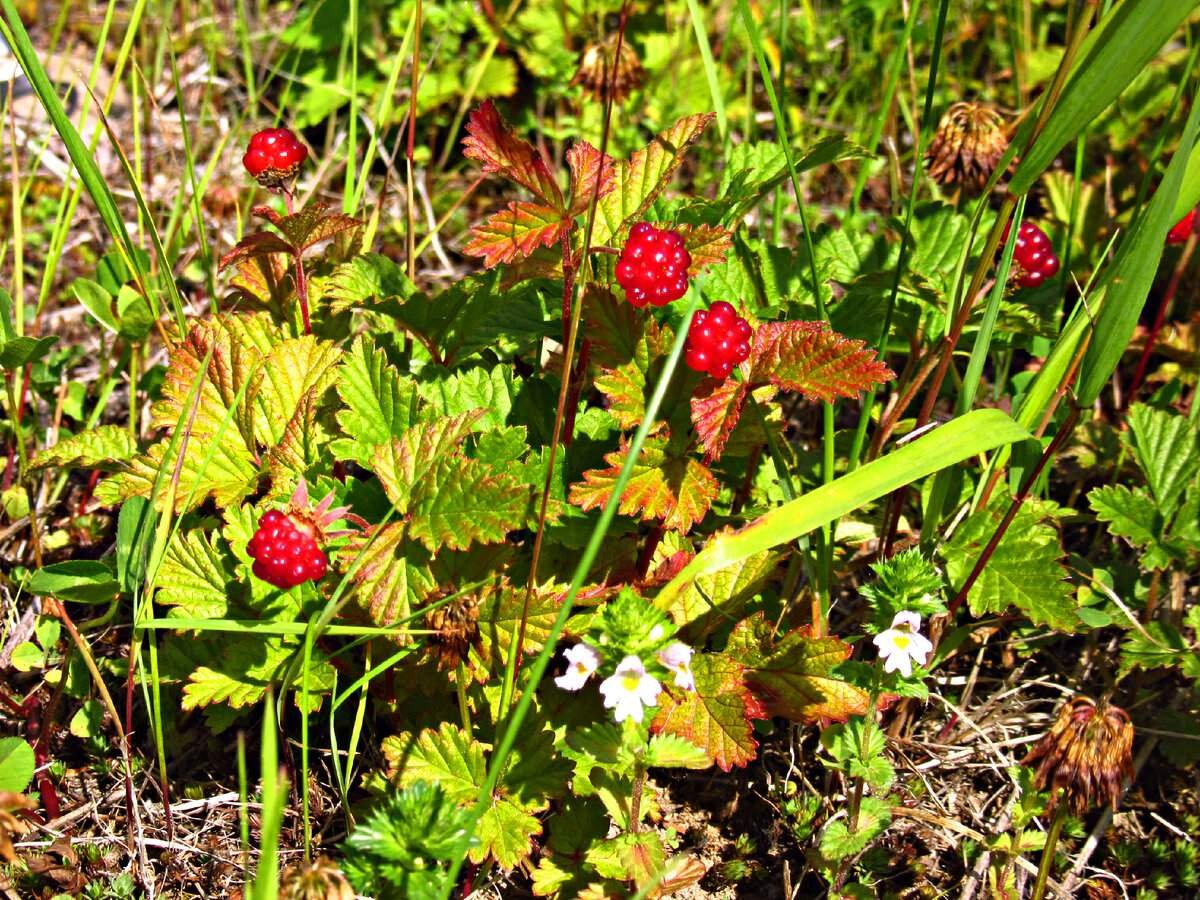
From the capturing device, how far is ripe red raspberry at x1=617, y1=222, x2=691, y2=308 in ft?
5.68

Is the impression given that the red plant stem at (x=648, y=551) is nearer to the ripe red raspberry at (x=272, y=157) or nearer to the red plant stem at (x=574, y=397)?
the red plant stem at (x=574, y=397)

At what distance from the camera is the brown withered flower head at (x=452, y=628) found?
1.80 metres

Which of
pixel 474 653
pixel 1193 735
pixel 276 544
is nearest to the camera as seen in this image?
pixel 276 544

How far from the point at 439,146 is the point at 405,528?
2454 millimetres

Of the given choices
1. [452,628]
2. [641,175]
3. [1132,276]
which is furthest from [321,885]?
[1132,276]

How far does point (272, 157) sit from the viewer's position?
2.01 meters

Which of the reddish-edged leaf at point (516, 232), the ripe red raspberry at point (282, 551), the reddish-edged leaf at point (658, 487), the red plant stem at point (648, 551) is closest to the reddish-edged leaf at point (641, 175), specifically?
the reddish-edged leaf at point (516, 232)

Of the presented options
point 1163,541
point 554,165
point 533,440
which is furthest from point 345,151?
point 1163,541

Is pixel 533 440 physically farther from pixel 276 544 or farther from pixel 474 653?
pixel 276 544

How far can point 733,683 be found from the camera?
2.00 metres

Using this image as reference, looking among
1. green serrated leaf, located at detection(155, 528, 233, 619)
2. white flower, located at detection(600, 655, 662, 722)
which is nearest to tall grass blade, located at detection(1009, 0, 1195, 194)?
white flower, located at detection(600, 655, 662, 722)

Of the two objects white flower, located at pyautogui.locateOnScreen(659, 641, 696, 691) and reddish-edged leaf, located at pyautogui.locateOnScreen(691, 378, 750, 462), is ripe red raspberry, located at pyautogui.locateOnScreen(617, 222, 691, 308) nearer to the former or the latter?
reddish-edged leaf, located at pyautogui.locateOnScreen(691, 378, 750, 462)

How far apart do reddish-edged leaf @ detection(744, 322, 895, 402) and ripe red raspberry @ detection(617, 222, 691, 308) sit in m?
0.23

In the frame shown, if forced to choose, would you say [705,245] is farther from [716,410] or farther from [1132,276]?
[1132,276]
